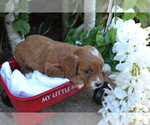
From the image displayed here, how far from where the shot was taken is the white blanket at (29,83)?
1590 mm

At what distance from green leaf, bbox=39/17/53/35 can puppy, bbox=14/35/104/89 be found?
41.5 inches

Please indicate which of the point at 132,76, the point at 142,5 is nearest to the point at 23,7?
the point at 142,5

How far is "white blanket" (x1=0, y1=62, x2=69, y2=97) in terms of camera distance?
5.22 feet

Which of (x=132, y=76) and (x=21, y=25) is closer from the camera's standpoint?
(x=132, y=76)

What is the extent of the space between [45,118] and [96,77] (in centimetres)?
47

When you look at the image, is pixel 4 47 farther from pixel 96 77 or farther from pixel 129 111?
pixel 129 111

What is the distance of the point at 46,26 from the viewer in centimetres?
298

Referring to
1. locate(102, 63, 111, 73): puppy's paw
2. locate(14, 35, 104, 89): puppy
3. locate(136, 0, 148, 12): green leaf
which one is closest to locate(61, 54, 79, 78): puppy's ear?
locate(14, 35, 104, 89): puppy

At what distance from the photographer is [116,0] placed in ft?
6.68

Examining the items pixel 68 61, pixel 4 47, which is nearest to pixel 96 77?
pixel 68 61

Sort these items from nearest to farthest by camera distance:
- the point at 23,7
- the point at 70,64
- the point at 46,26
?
the point at 70,64
the point at 23,7
the point at 46,26

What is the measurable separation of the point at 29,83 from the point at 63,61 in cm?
32

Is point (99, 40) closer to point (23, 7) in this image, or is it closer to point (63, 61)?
point (63, 61)

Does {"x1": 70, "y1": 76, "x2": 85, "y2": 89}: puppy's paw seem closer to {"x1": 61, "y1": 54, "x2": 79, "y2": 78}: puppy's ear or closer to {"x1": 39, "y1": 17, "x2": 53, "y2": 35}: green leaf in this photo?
{"x1": 61, "y1": 54, "x2": 79, "y2": 78}: puppy's ear
